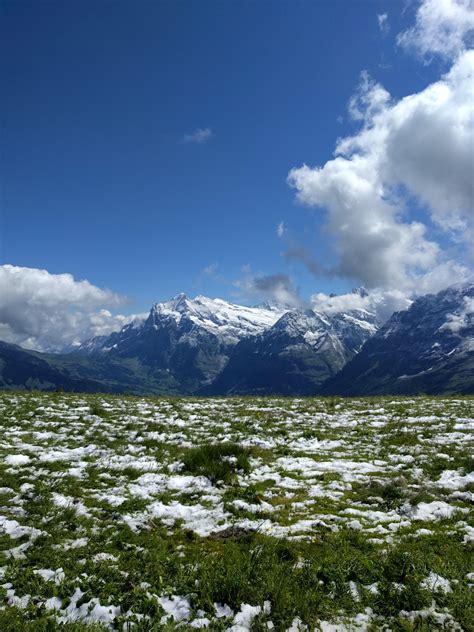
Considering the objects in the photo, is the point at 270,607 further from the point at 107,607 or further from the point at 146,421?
the point at 146,421

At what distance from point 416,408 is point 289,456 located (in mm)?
17013

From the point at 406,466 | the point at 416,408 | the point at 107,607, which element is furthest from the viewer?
the point at 416,408

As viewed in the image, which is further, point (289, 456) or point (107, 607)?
point (289, 456)

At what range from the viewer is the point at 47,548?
400 inches

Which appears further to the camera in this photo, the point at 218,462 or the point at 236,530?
the point at 218,462

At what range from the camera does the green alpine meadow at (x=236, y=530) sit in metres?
7.66

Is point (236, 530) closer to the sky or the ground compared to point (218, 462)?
closer to the ground

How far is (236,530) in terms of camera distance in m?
11.2

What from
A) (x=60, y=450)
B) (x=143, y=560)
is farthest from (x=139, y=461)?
(x=143, y=560)

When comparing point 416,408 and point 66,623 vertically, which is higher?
point 416,408

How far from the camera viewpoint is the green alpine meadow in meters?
7.66

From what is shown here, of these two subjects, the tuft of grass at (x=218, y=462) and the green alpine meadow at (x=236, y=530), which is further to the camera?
the tuft of grass at (x=218, y=462)

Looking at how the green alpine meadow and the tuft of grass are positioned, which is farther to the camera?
the tuft of grass

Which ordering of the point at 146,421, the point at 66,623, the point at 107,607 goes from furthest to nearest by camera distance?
the point at 146,421
the point at 107,607
the point at 66,623
